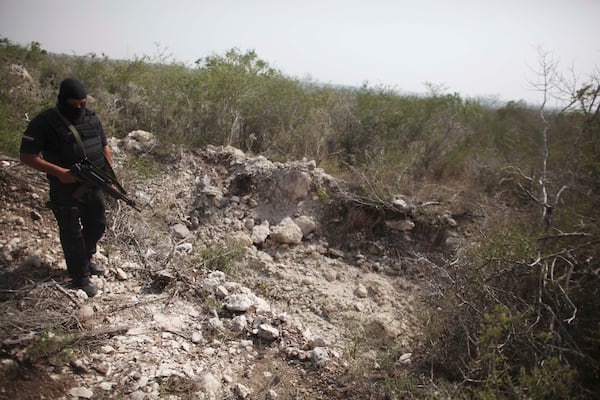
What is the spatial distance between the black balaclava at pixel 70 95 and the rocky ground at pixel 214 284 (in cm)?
126

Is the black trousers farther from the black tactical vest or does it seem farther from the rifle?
the black tactical vest

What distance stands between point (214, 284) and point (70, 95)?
1.81 m

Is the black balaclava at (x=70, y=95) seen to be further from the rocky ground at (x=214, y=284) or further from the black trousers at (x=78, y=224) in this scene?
the rocky ground at (x=214, y=284)

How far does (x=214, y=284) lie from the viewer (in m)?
2.93

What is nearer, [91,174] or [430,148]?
[91,174]

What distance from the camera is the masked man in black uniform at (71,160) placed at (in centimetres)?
221

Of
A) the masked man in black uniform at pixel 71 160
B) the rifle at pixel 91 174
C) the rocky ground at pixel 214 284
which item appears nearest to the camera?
the rocky ground at pixel 214 284

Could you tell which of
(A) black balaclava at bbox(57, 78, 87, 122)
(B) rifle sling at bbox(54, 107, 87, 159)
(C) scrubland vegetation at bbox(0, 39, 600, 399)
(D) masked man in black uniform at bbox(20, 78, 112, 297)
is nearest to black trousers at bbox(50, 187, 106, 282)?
(D) masked man in black uniform at bbox(20, 78, 112, 297)

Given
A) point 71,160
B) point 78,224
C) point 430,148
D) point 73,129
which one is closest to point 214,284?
point 78,224

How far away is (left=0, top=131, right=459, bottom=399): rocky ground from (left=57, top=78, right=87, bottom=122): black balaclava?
4.13ft

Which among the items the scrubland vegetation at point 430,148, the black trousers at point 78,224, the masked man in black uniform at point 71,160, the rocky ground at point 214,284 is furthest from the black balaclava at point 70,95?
the scrubland vegetation at point 430,148

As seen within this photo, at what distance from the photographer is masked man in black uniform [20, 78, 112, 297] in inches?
86.9

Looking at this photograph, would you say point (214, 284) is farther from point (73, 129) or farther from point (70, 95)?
point (70, 95)

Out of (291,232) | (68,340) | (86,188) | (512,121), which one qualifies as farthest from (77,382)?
(512,121)
